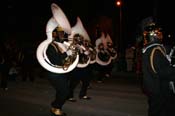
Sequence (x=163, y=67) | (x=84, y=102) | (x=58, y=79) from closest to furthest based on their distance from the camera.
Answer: (x=163, y=67) < (x=58, y=79) < (x=84, y=102)

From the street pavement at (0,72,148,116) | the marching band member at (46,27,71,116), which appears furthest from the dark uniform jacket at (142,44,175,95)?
the street pavement at (0,72,148,116)

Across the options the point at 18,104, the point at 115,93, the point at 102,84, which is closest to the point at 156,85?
the point at 18,104

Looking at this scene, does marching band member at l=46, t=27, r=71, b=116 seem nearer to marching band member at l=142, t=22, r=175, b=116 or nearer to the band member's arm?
marching band member at l=142, t=22, r=175, b=116

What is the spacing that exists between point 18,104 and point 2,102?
25.3 inches

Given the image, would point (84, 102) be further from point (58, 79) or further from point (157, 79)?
point (157, 79)

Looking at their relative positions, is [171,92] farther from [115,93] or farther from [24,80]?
[24,80]

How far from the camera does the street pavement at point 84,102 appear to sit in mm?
10281

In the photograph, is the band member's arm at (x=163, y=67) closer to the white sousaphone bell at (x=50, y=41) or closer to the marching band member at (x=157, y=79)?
the marching band member at (x=157, y=79)

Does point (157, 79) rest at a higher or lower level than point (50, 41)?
lower

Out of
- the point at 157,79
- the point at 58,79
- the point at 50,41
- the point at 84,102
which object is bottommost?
the point at 84,102

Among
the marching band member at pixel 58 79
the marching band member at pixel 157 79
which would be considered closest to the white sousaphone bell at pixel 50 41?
the marching band member at pixel 58 79

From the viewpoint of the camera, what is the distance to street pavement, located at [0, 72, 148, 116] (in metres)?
10.3

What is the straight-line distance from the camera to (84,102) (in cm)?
1184

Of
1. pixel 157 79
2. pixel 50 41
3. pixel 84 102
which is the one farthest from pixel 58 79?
pixel 157 79
